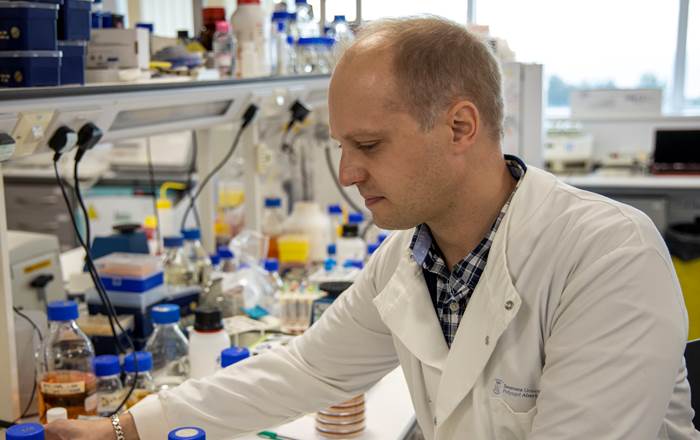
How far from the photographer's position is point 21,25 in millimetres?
1411

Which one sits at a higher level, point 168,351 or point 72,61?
point 72,61

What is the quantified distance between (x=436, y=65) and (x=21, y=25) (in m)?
0.76

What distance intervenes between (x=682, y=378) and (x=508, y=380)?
288mm

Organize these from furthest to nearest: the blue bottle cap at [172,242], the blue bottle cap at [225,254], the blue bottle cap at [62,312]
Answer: the blue bottle cap at [225,254]
the blue bottle cap at [172,242]
the blue bottle cap at [62,312]

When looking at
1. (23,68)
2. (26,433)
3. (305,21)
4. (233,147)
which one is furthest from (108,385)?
(305,21)

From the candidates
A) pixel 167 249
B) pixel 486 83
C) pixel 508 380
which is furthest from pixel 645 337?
pixel 167 249

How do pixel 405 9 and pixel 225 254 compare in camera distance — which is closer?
pixel 405 9

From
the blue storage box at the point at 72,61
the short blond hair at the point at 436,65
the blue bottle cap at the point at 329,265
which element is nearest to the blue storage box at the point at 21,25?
the blue storage box at the point at 72,61

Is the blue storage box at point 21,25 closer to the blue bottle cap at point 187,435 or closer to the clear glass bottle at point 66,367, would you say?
the clear glass bottle at point 66,367

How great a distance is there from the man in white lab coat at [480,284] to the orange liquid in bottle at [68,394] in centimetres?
19

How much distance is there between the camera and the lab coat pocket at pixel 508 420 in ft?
4.02

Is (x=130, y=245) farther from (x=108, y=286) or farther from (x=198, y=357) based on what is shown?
(x=198, y=357)

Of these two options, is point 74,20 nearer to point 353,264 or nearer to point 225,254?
point 225,254

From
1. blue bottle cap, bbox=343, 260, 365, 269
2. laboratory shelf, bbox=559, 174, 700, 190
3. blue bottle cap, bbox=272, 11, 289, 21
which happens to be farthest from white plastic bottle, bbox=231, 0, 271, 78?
laboratory shelf, bbox=559, 174, 700, 190
